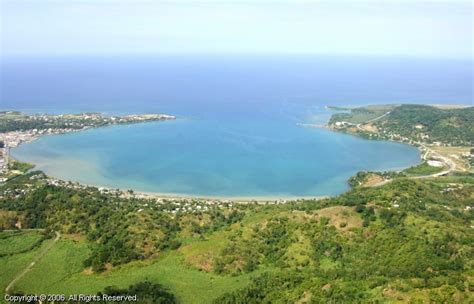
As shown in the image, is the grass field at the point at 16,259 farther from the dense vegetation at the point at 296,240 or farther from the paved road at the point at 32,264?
the dense vegetation at the point at 296,240

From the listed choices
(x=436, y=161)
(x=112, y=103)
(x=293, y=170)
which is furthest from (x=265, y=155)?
(x=112, y=103)

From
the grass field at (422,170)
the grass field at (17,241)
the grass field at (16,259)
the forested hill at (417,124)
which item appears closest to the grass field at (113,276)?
the grass field at (16,259)

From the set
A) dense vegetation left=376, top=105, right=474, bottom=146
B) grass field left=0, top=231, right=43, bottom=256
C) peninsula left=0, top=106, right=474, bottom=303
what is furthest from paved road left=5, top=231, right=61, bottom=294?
dense vegetation left=376, top=105, right=474, bottom=146

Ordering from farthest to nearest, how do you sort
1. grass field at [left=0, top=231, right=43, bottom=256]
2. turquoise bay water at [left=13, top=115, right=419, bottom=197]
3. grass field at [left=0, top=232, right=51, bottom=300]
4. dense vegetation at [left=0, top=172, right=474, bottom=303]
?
turquoise bay water at [left=13, top=115, right=419, bottom=197] → grass field at [left=0, top=231, right=43, bottom=256] → grass field at [left=0, top=232, right=51, bottom=300] → dense vegetation at [left=0, top=172, right=474, bottom=303]

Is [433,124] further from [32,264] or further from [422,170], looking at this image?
[32,264]

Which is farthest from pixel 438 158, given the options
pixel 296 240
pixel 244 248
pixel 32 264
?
pixel 32 264

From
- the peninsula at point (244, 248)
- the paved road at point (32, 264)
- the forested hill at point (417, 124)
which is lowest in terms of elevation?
the paved road at point (32, 264)

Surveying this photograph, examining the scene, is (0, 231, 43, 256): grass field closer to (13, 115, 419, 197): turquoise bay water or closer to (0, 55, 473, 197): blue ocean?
(0, 55, 473, 197): blue ocean
